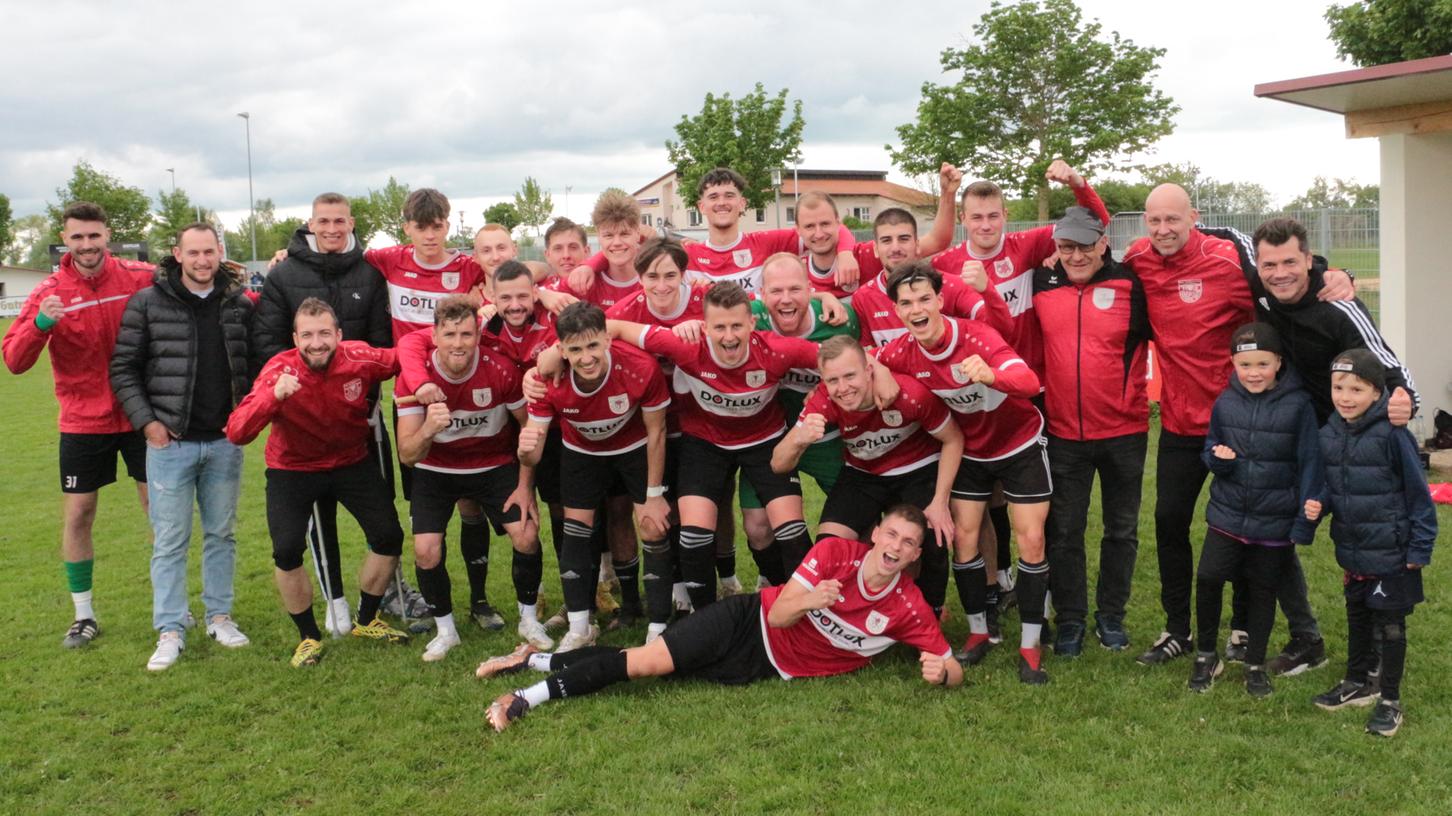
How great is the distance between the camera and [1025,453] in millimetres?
4820

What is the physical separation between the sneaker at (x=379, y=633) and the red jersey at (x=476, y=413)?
37.8 inches

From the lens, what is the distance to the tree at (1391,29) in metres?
22.3

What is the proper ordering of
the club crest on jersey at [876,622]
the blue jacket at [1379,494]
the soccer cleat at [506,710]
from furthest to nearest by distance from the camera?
the club crest on jersey at [876,622] < the soccer cleat at [506,710] < the blue jacket at [1379,494]

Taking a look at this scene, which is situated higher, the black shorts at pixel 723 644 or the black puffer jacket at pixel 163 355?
the black puffer jacket at pixel 163 355

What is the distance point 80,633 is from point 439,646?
2.07 m

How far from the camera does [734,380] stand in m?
Result: 5.08

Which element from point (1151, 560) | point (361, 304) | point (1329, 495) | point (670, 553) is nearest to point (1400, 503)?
point (1329, 495)

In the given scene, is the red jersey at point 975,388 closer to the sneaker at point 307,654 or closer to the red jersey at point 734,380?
the red jersey at point 734,380

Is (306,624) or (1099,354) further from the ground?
(1099,354)

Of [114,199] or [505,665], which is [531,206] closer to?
[114,199]

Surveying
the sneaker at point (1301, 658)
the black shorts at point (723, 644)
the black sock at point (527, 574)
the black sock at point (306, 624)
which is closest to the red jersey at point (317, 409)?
the black sock at point (306, 624)

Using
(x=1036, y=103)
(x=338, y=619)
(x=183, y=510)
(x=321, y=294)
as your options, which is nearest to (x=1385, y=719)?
(x=338, y=619)

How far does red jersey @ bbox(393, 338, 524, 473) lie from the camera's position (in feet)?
17.0

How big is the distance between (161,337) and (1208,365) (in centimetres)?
515
